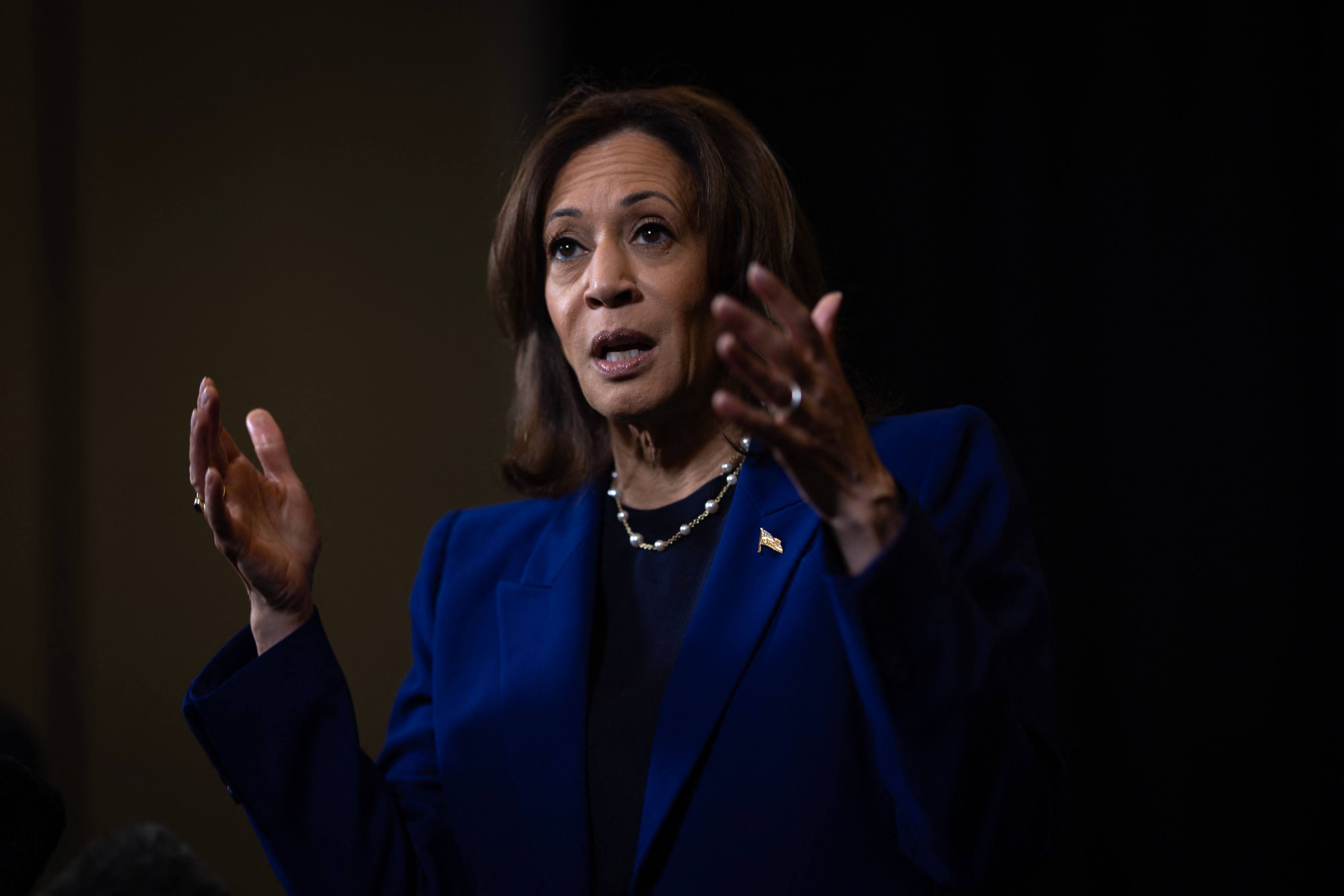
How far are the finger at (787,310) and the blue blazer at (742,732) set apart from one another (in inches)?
6.3

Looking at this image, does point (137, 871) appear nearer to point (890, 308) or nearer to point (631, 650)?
point (631, 650)

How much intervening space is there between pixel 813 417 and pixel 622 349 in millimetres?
550

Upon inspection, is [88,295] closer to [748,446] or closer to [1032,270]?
[748,446]

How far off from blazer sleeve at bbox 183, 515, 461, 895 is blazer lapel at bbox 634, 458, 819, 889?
0.33 metres

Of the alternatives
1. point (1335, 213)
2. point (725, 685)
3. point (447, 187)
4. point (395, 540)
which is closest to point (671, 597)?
point (725, 685)

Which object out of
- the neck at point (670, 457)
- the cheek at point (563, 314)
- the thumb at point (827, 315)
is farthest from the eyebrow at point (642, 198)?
the thumb at point (827, 315)

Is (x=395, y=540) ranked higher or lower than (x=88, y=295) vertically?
Result: lower

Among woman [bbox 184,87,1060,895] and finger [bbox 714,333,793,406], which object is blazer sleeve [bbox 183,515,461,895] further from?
finger [bbox 714,333,793,406]

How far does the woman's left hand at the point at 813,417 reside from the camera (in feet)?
2.60

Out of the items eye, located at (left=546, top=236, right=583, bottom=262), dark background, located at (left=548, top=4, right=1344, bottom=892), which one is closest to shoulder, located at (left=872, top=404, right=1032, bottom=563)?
eye, located at (left=546, top=236, right=583, bottom=262)

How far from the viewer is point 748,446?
136cm

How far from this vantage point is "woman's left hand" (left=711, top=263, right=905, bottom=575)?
791 mm

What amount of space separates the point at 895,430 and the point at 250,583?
0.78m

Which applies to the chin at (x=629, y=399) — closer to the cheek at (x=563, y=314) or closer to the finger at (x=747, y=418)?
the cheek at (x=563, y=314)
